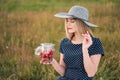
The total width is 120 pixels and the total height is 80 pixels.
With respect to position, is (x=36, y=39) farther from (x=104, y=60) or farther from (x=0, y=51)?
(x=104, y=60)

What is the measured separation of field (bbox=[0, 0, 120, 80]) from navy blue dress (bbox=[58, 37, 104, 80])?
1855 millimetres

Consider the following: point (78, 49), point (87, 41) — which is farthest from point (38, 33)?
point (87, 41)

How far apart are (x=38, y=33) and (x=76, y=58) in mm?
3977

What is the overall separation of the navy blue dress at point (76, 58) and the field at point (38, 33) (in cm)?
185

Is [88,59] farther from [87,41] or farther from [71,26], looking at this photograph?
[71,26]

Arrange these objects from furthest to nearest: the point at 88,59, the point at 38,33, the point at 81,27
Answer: the point at 38,33
the point at 81,27
the point at 88,59

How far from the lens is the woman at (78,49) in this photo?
467 cm

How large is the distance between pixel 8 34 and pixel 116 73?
2.72 meters

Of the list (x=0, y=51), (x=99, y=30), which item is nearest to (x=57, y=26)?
(x=99, y=30)

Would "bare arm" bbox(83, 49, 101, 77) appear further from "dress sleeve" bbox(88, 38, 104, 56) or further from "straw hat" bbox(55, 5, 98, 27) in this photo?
"straw hat" bbox(55, 5, 98, 27)

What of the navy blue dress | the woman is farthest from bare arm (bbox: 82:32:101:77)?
the navy blue dress

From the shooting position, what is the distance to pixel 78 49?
4758 millimetres

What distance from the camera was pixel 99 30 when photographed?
28.6 feet

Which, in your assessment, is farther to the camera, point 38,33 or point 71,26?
point 38,33
